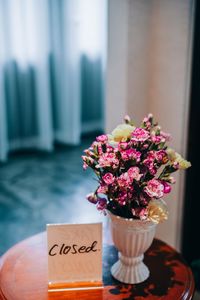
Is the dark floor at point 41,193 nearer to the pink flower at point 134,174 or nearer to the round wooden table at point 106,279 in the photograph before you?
the round wooden table at point 106,279

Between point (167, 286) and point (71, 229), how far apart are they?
348 mm

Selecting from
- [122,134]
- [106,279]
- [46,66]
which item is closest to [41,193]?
[46,66]

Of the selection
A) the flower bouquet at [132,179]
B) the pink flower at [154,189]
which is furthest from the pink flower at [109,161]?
the pink flower at [154,189]

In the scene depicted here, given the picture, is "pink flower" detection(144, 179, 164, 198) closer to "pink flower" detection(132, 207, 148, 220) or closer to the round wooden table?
"pink flower" detection(132, 207, 148, 220)

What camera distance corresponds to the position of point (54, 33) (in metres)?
4.40

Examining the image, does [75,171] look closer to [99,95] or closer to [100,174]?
[99,95]

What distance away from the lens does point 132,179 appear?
1.18m

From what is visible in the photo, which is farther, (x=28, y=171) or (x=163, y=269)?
(x=28, y=171)

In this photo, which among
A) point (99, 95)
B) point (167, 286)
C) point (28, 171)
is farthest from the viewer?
point (99, 95)

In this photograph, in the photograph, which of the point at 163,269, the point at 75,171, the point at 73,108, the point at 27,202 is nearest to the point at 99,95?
the point at 73,108

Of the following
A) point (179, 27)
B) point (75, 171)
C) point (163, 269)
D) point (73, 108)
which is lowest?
point (75, 171)

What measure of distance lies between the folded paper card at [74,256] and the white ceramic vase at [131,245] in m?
0.06

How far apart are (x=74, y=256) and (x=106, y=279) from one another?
0.47 ft

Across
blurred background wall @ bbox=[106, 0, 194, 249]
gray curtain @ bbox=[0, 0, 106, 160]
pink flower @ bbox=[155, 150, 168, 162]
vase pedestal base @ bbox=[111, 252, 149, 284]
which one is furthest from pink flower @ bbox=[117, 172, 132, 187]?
gray curtain @ bbox=[0, 0, 106, 160]
